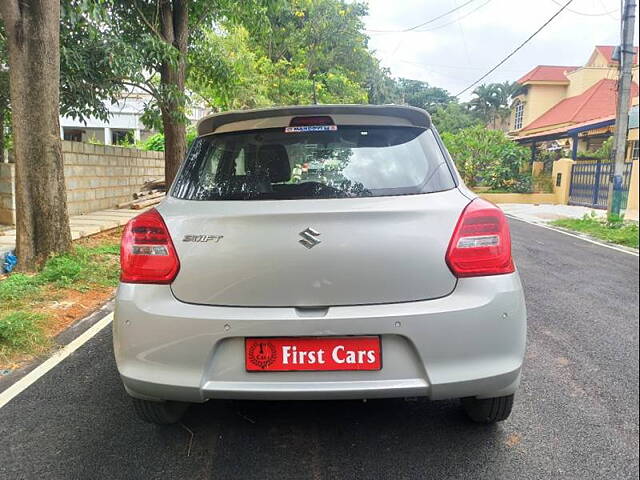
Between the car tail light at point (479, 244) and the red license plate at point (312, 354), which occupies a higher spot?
the car tail light at point (479, 244)

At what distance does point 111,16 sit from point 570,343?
8436mm

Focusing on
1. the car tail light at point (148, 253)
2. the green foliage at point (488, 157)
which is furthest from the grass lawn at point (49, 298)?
the green foliage at point (488, 157)

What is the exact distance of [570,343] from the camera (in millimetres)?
3914

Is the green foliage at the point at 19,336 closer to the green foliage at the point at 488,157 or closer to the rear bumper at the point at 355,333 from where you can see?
the rear bumper at the point at 355,333

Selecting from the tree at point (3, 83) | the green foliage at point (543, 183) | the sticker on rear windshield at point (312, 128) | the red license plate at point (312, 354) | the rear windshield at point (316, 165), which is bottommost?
the red license plate at point (312, 354)

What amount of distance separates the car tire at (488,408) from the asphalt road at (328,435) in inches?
2.8

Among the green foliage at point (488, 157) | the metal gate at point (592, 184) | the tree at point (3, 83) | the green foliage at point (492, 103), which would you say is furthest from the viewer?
Answer: the green foliage at point (492, 103)

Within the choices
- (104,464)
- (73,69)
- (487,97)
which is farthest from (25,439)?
(487,97)

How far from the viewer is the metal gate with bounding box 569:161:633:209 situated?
669 inches

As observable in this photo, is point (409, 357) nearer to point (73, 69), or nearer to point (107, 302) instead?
point (107, 302)

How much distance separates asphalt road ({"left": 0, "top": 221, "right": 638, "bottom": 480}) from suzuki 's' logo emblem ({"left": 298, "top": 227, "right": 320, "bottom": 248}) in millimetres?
986

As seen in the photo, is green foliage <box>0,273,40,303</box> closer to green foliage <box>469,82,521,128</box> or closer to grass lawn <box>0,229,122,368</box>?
grass lawn <box>0,229,122,368</box>

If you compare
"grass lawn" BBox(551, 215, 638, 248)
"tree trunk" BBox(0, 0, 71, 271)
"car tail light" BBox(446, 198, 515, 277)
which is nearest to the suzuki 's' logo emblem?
"car tail light" BBox(446, 198, 515, 277)

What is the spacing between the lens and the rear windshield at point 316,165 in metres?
2.26
